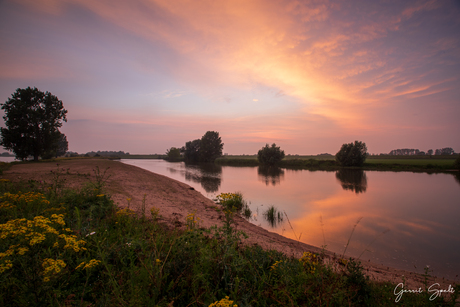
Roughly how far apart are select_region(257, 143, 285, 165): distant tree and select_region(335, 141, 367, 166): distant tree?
50.9 feet

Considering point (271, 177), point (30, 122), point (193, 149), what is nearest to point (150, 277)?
point (271, 177)

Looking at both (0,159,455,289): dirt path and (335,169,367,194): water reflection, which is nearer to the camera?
(0,159,455,289): dirt path

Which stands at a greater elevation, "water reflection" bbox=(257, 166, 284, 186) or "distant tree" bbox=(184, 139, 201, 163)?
"distant tree" bbox=(184, 139, 201, 163)

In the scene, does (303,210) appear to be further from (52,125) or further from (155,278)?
(52,125)

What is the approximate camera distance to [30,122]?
24.9 m

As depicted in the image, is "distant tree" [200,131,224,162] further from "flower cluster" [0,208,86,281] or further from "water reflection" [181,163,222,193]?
"flower cluster" [0,208,86,281]

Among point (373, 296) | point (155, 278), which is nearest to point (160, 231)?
point (155, 278)

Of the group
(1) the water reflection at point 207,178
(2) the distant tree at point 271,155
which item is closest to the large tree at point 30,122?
(1) the water reflection at point 207,178

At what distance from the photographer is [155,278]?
89.4 inches

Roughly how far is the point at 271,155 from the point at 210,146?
25.8 metres

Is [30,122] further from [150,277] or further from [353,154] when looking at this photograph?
[353,154]

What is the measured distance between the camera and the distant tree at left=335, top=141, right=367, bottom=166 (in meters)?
45.4

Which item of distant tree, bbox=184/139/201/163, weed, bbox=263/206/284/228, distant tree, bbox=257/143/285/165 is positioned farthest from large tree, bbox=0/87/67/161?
distant tree, bbox=184/139/201/163

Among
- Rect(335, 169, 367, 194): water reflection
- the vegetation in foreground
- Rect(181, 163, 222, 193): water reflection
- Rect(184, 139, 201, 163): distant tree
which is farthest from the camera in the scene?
Rect(184, 139, 201, 163): distant tree
